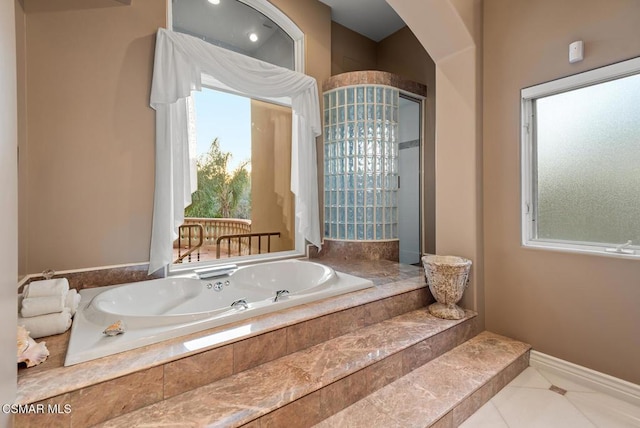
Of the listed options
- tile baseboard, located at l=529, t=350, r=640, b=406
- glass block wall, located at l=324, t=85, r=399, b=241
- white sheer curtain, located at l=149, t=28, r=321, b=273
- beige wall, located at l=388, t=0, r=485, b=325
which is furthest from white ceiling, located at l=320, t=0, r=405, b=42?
tile baseboard, located at l=529, t=350, r=640, b=406

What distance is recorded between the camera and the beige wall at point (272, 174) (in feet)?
11.5

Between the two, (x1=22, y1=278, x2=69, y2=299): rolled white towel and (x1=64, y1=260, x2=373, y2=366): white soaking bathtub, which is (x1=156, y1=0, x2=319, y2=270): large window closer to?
(x1=64, y1=260, x2=373, y2=366): white soaking bathtub

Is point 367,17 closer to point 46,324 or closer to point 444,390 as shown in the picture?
point 444,390

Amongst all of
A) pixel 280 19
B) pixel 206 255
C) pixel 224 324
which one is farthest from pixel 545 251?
pixel 280 19

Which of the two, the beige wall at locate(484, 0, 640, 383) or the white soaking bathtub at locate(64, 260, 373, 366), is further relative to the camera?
the beige wall at locate(484, 0, 640, 383)

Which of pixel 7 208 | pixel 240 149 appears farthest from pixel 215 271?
pixel 7 208

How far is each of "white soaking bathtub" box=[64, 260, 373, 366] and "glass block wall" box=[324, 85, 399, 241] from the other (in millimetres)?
956

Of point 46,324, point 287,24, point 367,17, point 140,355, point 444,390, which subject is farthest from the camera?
point 367,17

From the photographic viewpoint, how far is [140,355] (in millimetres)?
1275

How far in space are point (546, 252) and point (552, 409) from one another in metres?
0.95

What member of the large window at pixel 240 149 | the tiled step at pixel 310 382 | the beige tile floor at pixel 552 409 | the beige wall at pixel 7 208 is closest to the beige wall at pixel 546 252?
the beige tile floor at pixel 552 409

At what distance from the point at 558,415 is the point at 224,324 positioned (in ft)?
6.19

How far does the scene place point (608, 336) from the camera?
174 centimetres

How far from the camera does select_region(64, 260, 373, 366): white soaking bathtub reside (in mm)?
1367
